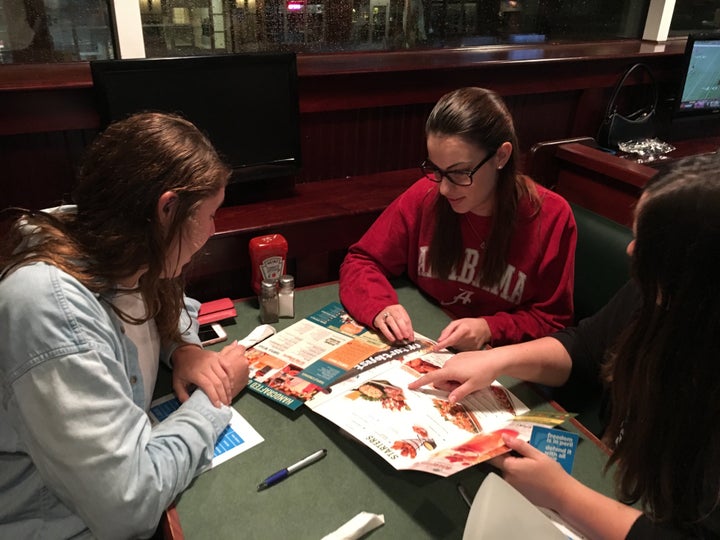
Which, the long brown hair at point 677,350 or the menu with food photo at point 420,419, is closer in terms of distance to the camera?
the long brown hair at point 677,350

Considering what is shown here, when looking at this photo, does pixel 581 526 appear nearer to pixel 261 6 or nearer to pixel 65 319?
pixel 65 319

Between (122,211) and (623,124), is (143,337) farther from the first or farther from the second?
(623,124)

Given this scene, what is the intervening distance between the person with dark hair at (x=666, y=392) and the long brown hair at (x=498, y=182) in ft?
1.96

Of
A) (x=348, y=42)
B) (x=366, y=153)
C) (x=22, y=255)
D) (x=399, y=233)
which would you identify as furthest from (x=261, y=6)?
(x=22, y=255)

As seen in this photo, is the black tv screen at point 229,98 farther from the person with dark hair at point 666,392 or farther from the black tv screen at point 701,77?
the black tv screen at point 701,77

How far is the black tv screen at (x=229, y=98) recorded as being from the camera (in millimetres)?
1414

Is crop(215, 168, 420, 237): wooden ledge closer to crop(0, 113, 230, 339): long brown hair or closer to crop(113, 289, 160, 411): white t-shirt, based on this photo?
crop(113, 289, 160, 411): white t-shirt

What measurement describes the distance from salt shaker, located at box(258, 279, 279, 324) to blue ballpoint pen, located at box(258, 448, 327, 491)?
47 centimetres

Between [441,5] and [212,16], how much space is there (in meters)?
1.02

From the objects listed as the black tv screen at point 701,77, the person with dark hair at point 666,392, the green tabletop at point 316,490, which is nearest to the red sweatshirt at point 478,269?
the green tabletop at point 316,490

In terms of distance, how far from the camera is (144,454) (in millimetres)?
836

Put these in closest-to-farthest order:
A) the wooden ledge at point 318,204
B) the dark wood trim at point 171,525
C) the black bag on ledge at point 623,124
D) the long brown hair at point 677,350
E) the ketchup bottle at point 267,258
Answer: the long brown hair at point 677,350 → the dark wood trim at point 171,525 → the ketchup bottle at point 267,258 → the wooden ledge at point 318,204 → the black bag on ledge at point 623,124

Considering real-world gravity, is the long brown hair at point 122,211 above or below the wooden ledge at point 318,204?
above

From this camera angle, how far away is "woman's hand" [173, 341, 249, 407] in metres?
1.06
